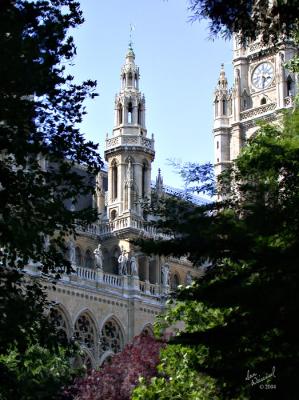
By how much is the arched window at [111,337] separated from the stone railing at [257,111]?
17.7m

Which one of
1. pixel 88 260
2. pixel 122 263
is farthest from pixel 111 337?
pixel 88 260

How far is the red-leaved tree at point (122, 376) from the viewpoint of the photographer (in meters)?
42.2

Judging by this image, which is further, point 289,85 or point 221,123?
point 221,123

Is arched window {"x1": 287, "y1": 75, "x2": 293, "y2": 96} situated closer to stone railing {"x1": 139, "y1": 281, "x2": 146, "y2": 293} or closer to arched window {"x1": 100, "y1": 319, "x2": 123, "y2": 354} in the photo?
stone railing {"x1": 139, "y1": 281, "x2": 146, "y2": 293}

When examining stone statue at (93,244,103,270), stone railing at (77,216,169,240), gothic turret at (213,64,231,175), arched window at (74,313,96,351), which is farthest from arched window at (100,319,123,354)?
gothic turret at (213,64,231,175)

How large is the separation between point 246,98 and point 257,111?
1.93 metres

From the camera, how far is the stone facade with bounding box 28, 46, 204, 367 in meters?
61.0

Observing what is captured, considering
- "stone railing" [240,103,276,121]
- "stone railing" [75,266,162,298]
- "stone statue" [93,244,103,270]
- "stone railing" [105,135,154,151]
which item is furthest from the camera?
"stone railing" [240,103,276,121]

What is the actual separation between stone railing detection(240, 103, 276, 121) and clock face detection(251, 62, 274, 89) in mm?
2006

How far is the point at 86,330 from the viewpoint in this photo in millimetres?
61250

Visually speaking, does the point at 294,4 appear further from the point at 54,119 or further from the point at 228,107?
the point at 228,107

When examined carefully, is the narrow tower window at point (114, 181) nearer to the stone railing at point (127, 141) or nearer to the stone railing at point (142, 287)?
the stone railing at point (127, 141)

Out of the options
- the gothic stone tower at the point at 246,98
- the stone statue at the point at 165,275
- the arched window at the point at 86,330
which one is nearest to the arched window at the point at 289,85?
the gothic stone tower at the point at 246,98

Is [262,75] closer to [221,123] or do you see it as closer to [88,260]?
[221,123]
